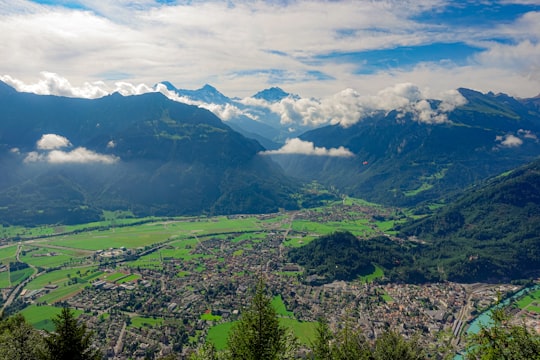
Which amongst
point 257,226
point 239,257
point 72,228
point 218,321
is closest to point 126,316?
point 218,321

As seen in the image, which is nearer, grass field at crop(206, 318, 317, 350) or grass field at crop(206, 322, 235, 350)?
grass field at crop(206, 322, 235, 350)

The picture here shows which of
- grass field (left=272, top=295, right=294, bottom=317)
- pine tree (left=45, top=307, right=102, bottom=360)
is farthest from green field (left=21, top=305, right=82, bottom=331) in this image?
pine tree (left=45, top=307, right=102, bottom=360)

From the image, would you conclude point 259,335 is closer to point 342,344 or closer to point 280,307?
point 342,344

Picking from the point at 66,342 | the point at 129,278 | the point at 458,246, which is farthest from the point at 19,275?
the point at 458,246

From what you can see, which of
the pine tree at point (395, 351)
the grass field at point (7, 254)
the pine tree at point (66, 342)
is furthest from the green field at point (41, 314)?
the pine tree at point (395, 351)

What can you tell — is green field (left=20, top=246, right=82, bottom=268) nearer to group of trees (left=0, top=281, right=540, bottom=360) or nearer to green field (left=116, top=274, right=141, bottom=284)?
green field (left=116, top=274, right=141, bottom=284)

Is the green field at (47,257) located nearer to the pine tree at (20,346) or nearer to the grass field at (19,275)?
the grass field at (19,275)
